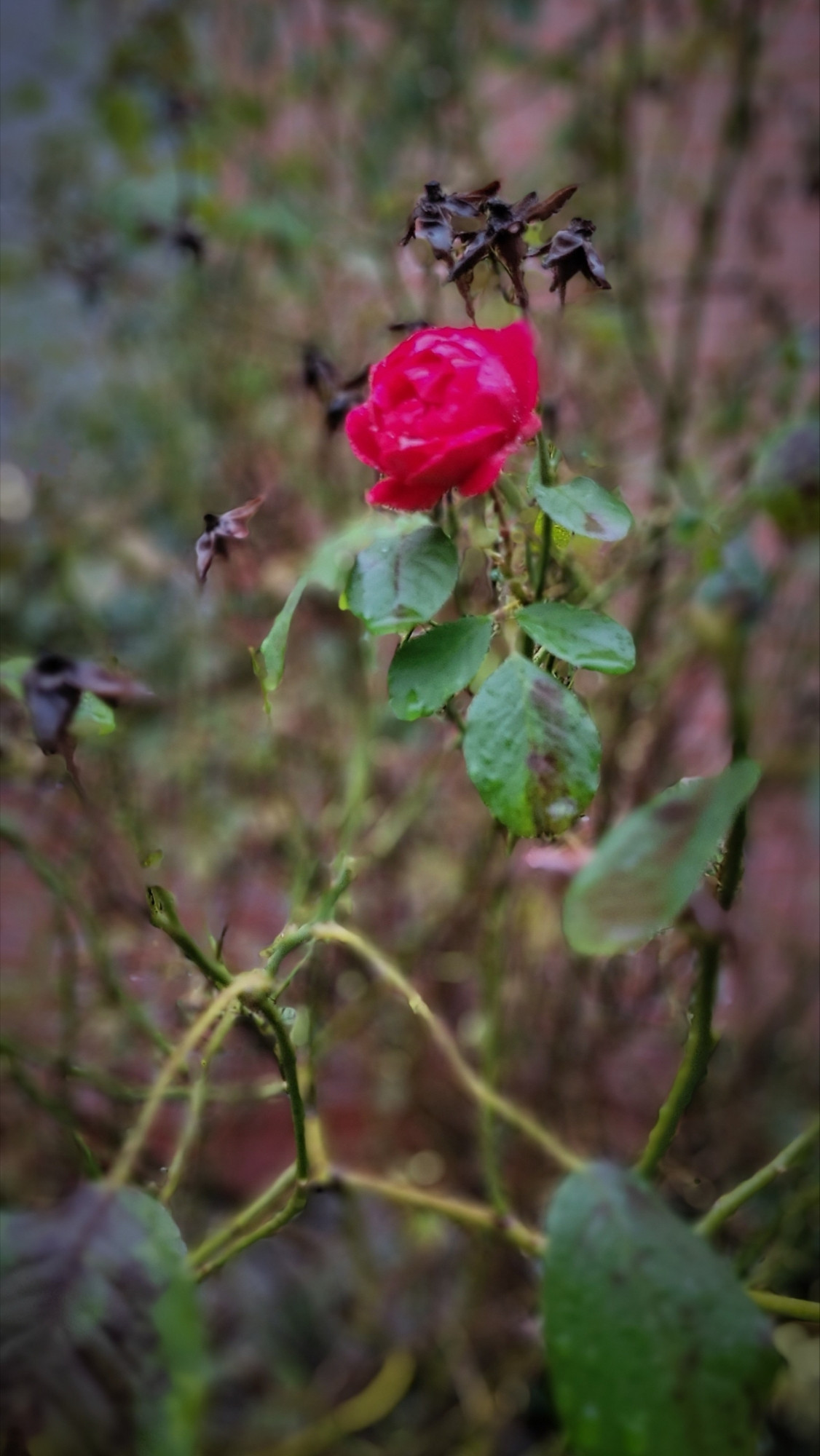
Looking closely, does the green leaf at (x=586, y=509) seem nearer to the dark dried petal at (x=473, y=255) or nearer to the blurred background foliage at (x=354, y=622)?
the dark dried petal at (x=473, y=255)

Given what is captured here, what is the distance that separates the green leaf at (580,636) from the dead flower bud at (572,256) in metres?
0.13

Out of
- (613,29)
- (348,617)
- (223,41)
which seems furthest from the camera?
(223,41)

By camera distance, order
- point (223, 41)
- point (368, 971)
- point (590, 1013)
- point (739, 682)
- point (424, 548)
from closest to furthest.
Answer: point (739, 682) → point (424, 548) → point (368, 971) → point (590, 1013) → point (223, 41)

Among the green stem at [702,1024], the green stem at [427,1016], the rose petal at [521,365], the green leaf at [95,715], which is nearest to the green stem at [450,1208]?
the green stem at [427,1016]

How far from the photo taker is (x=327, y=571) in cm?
47

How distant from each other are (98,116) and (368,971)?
1.44m

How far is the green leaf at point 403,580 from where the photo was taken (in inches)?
14.3

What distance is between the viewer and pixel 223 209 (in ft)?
4.15

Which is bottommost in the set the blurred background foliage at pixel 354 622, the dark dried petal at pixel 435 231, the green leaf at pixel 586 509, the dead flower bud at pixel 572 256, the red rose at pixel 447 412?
the blurred background foliage at pixel 354 622

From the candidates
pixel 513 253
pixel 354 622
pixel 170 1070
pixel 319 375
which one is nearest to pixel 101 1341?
pixel 170 1070

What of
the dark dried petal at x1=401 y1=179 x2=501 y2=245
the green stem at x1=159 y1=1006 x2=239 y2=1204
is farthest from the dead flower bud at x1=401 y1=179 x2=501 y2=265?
the green stem at x1=159 y1=1006 x2=239 y2=1204

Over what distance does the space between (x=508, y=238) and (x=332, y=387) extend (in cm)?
29

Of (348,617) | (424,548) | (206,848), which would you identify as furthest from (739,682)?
(206,848)

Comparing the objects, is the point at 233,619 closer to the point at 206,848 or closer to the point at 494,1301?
the point at 206,848
